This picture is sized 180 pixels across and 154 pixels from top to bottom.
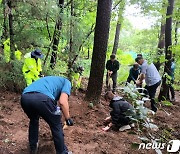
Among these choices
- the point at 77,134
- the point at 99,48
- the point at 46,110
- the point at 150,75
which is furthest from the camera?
the point at 150,75


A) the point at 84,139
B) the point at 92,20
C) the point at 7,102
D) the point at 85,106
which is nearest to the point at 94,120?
the point at 85,106

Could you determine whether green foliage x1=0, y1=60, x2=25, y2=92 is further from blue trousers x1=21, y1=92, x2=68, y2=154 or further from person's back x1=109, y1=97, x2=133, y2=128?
blue trousers x1=21, y1=92, x2=68, y2=154

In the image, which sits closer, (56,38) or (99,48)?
(99,48)

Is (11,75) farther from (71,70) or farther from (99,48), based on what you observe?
(99,48)

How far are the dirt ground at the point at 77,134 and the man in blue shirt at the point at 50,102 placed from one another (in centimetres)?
74

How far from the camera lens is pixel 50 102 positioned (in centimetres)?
400

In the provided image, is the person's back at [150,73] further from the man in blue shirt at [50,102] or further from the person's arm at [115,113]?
the man in blue shirt at [50,102]

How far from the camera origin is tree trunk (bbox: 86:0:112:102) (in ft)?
23.9

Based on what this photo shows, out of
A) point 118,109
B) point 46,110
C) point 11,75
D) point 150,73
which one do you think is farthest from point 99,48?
point 46,110

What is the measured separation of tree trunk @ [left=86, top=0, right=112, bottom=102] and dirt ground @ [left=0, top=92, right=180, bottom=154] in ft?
1.43

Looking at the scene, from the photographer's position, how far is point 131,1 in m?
13.0

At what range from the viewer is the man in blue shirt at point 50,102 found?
156 inches

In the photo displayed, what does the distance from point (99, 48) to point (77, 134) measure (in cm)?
281

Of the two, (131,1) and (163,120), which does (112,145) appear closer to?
(163,120)
